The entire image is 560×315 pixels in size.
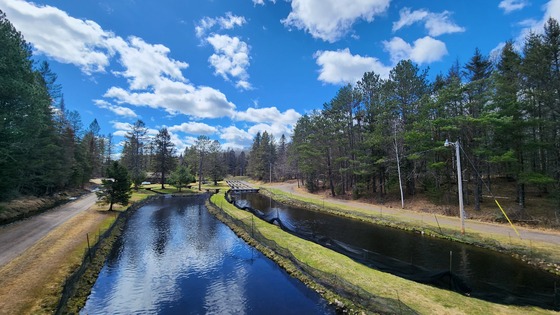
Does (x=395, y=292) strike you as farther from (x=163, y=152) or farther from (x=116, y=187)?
(x=163, y=152)

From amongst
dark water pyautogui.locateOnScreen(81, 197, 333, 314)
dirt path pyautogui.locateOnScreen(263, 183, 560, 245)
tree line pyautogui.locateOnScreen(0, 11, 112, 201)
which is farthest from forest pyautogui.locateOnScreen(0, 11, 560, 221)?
dark water pyautogui.locateOnScreen(81, 197, 333, 314)

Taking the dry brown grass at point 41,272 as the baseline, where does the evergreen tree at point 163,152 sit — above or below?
above

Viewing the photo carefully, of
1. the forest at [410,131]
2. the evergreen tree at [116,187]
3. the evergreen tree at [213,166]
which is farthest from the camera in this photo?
the evergreen tree at [213,166]

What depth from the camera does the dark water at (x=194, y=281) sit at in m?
10.3

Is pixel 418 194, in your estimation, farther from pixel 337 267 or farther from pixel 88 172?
pixel 88 172

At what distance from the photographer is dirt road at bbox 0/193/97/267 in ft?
46.3

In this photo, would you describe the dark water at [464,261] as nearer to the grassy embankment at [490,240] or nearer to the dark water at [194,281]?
the grassy embankment at [490,240]

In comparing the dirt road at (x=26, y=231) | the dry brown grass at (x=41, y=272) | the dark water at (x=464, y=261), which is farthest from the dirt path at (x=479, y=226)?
the dirt road at (x=26, y=231)

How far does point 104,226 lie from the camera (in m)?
21.3

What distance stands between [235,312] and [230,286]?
→ 231 centimetres

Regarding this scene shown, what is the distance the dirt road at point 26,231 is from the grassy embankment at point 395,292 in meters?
15.5

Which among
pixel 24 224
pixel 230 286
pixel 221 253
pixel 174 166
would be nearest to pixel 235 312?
pixel 230 286

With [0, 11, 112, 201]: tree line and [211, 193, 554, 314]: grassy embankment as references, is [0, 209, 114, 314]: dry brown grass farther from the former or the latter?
[211, 193, 554, 314]: grassy embankment

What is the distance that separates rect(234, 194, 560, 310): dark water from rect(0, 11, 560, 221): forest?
854cm
